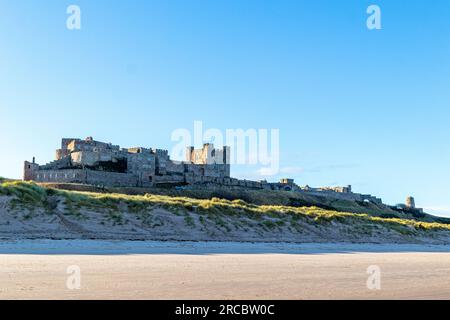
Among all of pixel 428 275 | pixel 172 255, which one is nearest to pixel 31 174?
pixel 172 255

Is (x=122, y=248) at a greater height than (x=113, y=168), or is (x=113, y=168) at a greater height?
(x=113, y=168)

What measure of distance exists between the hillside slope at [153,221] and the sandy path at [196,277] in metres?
4.15

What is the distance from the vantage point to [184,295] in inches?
280

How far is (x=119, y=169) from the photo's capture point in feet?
210

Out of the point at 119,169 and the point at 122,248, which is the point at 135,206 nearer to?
the point at 122,248

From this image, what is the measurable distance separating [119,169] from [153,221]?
44922 millimetres

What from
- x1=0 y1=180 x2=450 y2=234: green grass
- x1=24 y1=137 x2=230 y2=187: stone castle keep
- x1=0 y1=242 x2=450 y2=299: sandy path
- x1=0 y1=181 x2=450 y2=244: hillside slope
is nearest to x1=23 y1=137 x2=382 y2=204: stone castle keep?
x1=24 y1=137 x2=230 y2=187: stone castle keep

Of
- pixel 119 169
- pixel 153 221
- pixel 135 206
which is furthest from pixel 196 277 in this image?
pixel 119 169

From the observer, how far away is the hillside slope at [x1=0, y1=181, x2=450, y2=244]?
17.7 meters

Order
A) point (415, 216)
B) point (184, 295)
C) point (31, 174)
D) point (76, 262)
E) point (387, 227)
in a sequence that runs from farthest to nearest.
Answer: point (415, 216), point (31, 174), point (387, 227), point (76, 262), point (184, 295)

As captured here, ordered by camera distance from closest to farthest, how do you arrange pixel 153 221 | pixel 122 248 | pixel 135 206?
pixel 122 248, pixel 153 221, pixel 135 206

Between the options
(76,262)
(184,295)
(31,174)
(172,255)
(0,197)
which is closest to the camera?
(184,295)

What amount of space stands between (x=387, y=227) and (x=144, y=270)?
71.3 ft
